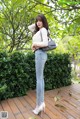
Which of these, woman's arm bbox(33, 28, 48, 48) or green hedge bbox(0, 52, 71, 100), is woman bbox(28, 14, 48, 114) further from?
green hedge bbox(0, 52, 71, 100)

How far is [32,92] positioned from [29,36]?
3.03 meters

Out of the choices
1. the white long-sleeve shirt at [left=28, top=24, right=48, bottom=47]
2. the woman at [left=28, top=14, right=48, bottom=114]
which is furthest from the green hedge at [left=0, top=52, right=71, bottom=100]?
the white long-sleeve shirt at [left=28, top=24, right=48, bottom=47]

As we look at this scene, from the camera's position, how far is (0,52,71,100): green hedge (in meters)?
3.59

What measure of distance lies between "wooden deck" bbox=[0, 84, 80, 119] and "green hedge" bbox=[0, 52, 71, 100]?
0.72 ft

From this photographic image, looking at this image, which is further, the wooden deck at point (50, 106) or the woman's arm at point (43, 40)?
the wooden deck at point (50, 106)

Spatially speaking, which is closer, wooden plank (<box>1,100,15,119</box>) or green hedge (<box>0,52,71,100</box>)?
wooden plank (<box>1,100,15,119</box>)

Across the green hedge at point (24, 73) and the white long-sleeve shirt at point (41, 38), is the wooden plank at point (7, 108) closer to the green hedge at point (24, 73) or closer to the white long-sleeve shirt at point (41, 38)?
the green hedge at point (24, 73)

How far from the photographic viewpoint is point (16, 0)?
5.05m

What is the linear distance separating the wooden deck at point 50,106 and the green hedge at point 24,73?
219mm

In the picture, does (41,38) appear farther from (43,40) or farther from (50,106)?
(50,106)

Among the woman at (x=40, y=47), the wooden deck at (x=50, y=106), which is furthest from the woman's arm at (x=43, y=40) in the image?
the wooden deck at (x=50, y=106)

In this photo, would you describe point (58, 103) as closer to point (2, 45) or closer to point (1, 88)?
point (1, 88)

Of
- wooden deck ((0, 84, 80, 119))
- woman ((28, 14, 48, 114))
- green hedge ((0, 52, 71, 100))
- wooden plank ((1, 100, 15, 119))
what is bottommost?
wooden deck ((0, 84, 80, 119))

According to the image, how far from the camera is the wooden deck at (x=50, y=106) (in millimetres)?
2693
